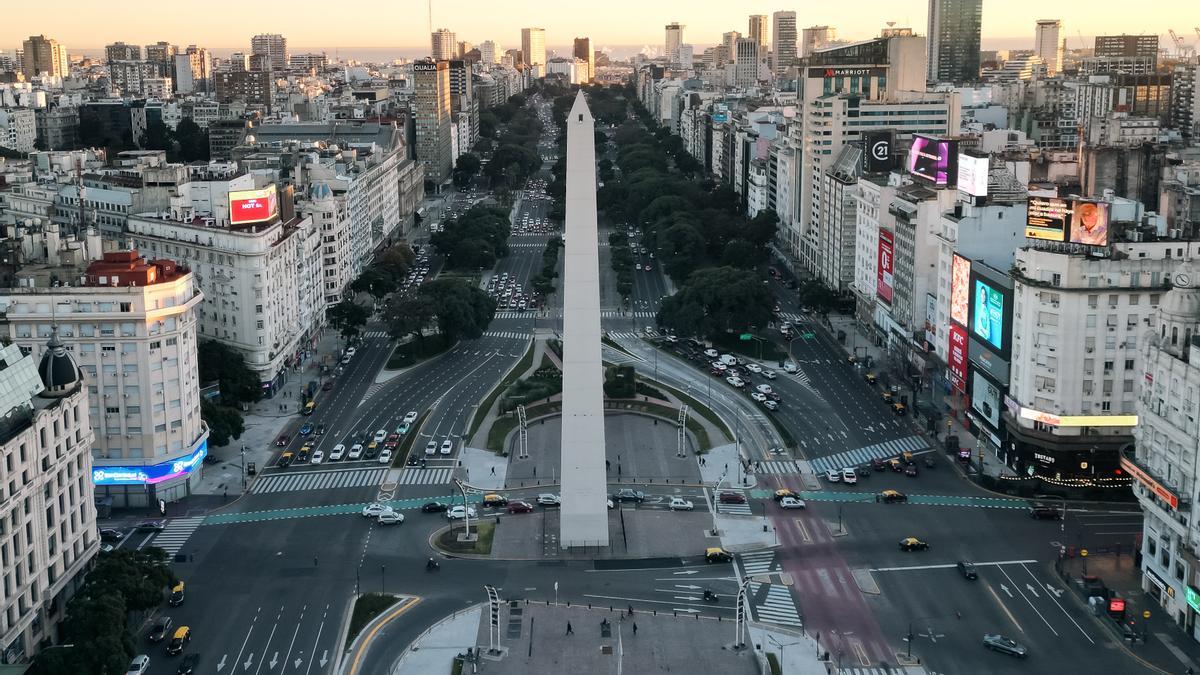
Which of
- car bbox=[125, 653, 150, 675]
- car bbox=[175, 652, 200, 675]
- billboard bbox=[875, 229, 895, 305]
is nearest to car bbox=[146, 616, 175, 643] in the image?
car bbox=[175, 652, 200, 675]

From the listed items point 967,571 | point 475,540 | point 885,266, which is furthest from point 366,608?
point 885,266

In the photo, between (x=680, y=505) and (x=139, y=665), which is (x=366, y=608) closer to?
(x=139, y=665)

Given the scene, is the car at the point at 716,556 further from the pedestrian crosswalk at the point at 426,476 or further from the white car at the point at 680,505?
the pedestrian crosswalk at the point at 426,476

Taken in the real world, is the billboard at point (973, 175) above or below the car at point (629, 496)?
above

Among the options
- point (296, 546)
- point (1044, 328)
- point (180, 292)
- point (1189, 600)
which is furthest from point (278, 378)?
point (1189, 600)

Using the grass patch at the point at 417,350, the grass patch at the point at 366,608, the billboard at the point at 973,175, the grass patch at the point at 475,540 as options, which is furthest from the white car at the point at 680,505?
the grass patch at the point at 417,350

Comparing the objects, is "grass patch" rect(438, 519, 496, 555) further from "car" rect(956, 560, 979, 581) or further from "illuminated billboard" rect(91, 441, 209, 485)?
"car" rect(956, 560, 979, 581)

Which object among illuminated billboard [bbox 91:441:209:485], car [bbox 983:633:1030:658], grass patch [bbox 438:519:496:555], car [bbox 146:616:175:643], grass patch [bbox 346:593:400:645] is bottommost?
car [bbox 983:633:1030:658]
